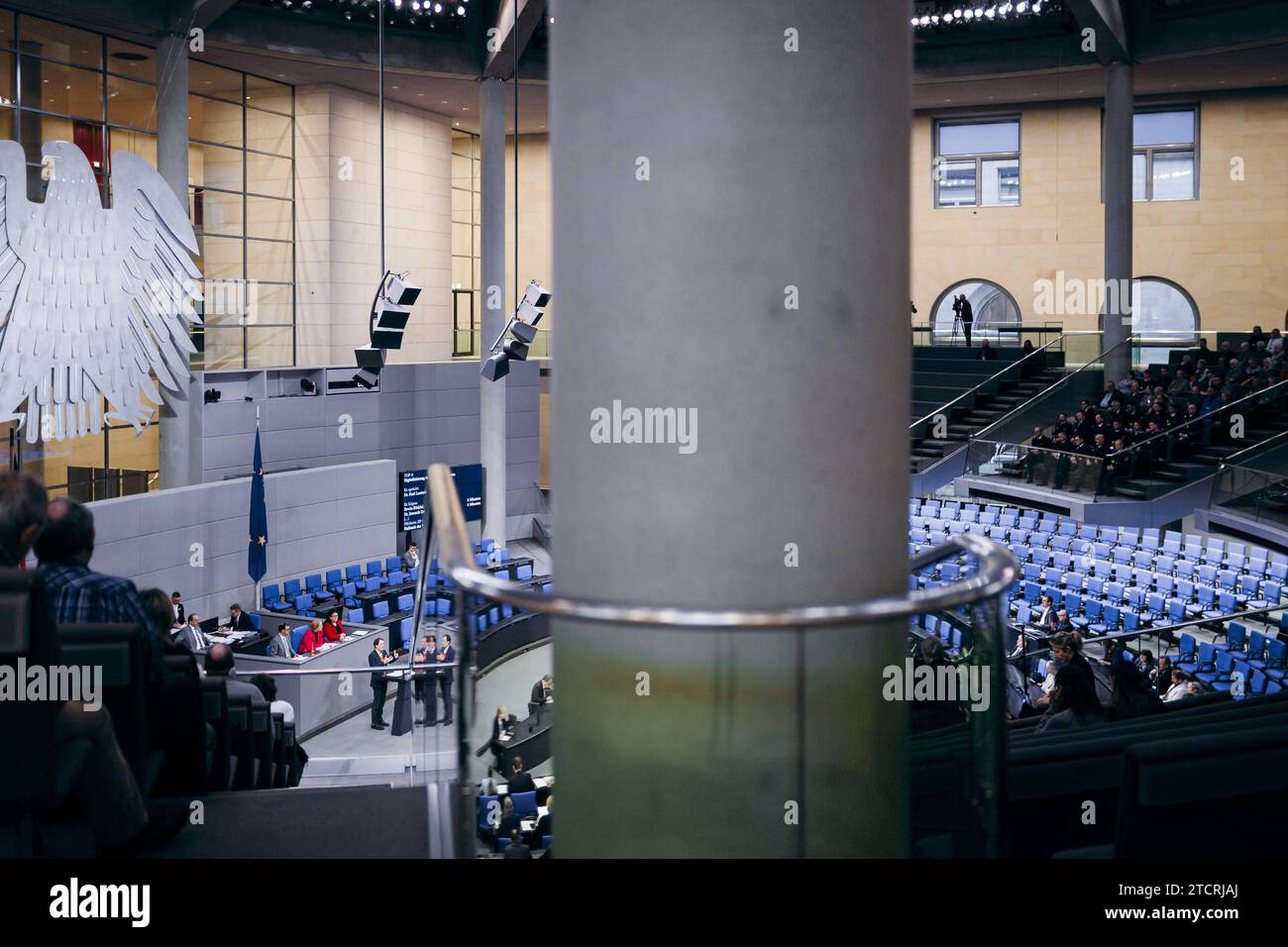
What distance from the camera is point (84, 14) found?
17797 millimetres

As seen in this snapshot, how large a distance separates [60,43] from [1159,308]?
83.4ft

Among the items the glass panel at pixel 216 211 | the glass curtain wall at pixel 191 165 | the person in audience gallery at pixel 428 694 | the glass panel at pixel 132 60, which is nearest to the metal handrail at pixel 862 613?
the person in audience gallery at pixel 428 694

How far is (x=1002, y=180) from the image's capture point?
30938mm

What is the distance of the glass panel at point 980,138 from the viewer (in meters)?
30.8

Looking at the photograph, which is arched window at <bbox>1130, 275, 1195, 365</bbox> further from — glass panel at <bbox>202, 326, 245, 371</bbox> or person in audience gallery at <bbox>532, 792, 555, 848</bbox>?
person in audience gallery at <bbox>532, 792, 555, 848</bbox>

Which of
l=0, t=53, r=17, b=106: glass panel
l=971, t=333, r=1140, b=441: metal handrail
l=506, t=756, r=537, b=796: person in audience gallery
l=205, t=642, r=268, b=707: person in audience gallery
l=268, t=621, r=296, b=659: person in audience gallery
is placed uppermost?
l=0, t=53, r=17, b=106: glass panel

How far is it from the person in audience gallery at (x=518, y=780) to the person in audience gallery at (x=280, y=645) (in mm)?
12439

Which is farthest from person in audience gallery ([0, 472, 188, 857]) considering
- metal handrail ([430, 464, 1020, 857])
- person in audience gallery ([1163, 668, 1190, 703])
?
person in audience gallery ([1163, 668, 1190, 703])

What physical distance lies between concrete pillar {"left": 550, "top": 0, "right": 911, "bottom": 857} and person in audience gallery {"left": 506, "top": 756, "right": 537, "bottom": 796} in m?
0.42

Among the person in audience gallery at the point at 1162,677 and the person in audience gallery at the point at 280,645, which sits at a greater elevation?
the person in audience gallery at the point at 1162,677

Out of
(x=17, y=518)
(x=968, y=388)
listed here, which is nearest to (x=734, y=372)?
(x=17, y=518)

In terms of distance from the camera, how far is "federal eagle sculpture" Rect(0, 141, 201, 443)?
1402 centimetres

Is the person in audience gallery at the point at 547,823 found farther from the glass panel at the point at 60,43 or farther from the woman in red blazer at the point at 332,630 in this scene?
the glass panel at the point at 60,43

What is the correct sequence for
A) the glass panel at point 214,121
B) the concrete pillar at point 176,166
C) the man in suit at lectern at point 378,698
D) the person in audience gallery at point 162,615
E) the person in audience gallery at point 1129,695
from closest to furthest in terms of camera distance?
the person in audience gallery at point 162,615 < the person in audience gallery at point 1129,695 < the man in suit at lectern at point 378,698 < the concrete pillar at point 176,166 < the glass panel at point 214,121
